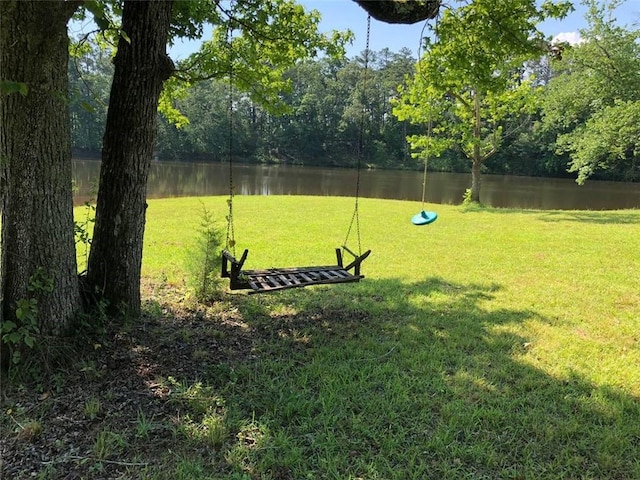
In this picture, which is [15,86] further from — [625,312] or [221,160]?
[221,160]

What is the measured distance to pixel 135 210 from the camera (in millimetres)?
3299

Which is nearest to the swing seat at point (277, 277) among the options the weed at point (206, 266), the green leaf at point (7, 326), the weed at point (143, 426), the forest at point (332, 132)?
the weed at point (206, 266)

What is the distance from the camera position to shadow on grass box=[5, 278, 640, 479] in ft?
7.06

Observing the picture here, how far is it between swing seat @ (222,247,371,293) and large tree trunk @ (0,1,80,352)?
1.22m

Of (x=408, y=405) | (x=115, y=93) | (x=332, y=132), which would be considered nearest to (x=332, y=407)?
(x=408, y=405)

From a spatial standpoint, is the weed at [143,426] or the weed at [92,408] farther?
the weed at [92,408]

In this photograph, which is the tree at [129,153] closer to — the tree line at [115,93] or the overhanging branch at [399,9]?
the tree line at [115,93]

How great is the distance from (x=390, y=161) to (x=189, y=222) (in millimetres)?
44713

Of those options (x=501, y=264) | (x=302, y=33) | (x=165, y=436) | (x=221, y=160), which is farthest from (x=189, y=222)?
(x=221, y=160)

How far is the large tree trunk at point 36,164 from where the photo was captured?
2.38m

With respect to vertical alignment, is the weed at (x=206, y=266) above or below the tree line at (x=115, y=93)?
below

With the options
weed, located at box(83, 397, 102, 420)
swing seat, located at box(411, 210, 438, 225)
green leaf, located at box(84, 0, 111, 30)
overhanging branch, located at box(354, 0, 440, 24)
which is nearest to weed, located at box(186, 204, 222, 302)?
weed, located at box(83, 397, 102, 420)

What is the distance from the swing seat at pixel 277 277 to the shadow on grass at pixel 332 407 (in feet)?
1.24

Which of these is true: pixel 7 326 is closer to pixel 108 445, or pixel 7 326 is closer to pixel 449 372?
pixel 108 445
